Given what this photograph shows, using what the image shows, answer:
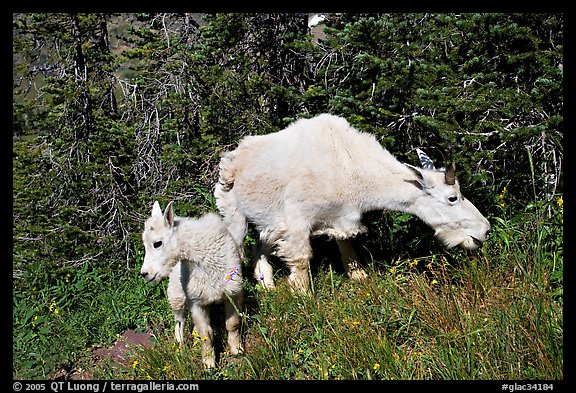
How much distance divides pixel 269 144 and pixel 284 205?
932 millimetres

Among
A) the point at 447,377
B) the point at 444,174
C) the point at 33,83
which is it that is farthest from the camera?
the point at 33,83

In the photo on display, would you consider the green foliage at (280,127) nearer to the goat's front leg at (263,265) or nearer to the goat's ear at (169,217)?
the goat's front leg at (263,265)

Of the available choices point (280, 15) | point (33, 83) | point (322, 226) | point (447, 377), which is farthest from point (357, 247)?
point (33, 83)

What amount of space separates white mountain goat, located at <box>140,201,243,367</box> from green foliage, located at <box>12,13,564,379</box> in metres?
0.31

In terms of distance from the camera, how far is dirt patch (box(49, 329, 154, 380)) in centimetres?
565

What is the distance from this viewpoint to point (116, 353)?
5.97m

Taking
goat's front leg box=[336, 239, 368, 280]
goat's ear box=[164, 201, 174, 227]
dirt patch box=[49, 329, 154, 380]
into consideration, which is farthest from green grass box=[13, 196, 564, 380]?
goat's ear box=[164, 201, 174, 227]

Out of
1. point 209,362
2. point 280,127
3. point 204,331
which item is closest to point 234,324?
point 204,331

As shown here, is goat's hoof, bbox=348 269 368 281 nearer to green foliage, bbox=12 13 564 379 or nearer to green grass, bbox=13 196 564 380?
green grass, bbox=13 196 564 380

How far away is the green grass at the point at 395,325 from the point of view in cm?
427

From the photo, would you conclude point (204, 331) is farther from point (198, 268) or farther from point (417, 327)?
point (417, 327)

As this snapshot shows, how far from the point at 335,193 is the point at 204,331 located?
2288 mm

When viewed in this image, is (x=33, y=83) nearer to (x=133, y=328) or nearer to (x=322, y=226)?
(x=133, y=328)

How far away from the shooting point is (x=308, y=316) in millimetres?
5191
